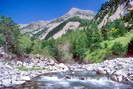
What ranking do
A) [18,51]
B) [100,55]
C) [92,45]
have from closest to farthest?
1. [18,51]
2. [100,55]
3. [92,45]

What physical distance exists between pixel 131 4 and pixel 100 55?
52.3 m

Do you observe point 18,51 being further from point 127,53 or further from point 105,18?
point 105,18

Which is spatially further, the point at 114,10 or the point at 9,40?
the point at 9,40

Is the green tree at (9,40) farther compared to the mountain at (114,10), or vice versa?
the green tree at (9,40)

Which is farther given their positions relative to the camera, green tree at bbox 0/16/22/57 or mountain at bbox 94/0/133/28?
green tree at bbox 0/16/22/57

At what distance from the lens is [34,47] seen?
60.6m

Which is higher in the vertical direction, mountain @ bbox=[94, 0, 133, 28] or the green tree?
the green tree

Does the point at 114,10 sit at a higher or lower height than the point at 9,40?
lower

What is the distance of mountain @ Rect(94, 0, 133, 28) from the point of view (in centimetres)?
314

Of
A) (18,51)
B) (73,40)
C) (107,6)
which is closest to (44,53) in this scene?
(18,51)

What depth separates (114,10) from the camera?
10.3 feet

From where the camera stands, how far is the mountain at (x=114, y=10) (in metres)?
3.14

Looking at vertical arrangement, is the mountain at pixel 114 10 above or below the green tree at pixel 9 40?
below

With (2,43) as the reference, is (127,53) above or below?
below
